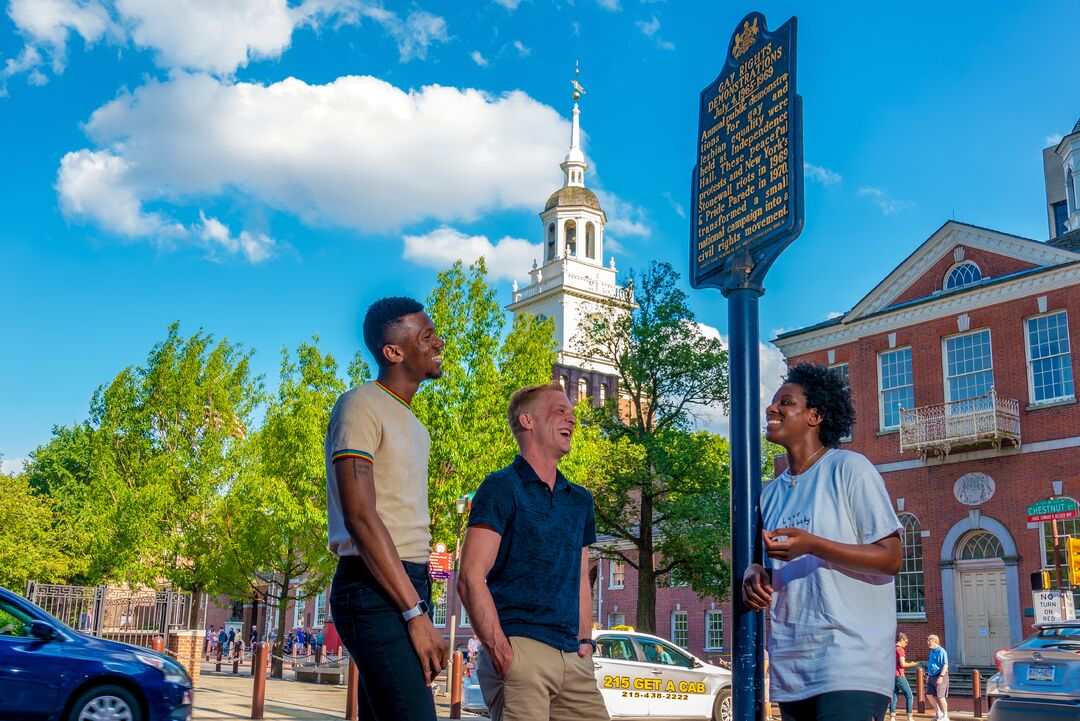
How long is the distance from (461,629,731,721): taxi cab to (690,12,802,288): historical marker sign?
376 inches

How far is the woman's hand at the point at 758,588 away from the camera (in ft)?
14.0

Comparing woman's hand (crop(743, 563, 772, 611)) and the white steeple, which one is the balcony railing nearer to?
woman's hand (crop(743, 563, 772, 611))

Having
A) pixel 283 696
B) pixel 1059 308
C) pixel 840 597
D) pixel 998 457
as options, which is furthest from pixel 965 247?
pixel 840 597

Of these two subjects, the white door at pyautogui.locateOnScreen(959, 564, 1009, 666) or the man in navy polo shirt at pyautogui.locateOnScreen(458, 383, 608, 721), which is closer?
the man in navy polo shirt at pyautogui.locateOnScreen(458, 383, 608, 721)

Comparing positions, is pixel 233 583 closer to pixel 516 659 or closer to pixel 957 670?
pixel 957 670

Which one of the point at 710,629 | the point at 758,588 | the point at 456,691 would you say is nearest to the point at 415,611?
the point at 758,588

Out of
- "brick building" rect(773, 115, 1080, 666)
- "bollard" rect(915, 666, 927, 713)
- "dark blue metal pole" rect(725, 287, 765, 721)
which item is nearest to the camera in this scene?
"dark blue metal pole" rect(725, 287, 765, 721)

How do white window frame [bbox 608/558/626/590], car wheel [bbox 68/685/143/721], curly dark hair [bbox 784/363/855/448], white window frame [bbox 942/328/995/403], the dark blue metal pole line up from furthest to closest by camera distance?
white window frame [bbox 608/558/626/590] < white window frame [bbox 942/328/995/403] < car wheel [bbox 68/685/143/721] < the dark blue metal pole < curly dark hair [bbox 784/363/855/448]

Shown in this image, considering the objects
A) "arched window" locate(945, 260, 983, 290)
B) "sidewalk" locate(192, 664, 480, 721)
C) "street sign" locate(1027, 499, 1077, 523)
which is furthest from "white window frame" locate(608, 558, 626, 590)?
"street sign" locate(1027, 499, 1077, 523)

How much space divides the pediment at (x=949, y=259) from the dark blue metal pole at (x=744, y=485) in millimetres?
23643

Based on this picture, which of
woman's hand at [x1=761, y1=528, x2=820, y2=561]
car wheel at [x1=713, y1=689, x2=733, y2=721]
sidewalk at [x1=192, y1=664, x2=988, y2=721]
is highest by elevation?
woman's hand at [x1=761, y1=528, x2=820, y2=561]

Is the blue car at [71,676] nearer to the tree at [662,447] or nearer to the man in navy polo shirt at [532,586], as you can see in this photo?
the man in navy polo shirt at [532,586]

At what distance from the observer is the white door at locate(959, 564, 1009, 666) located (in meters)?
28.1

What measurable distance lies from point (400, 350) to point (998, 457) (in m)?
28.0
